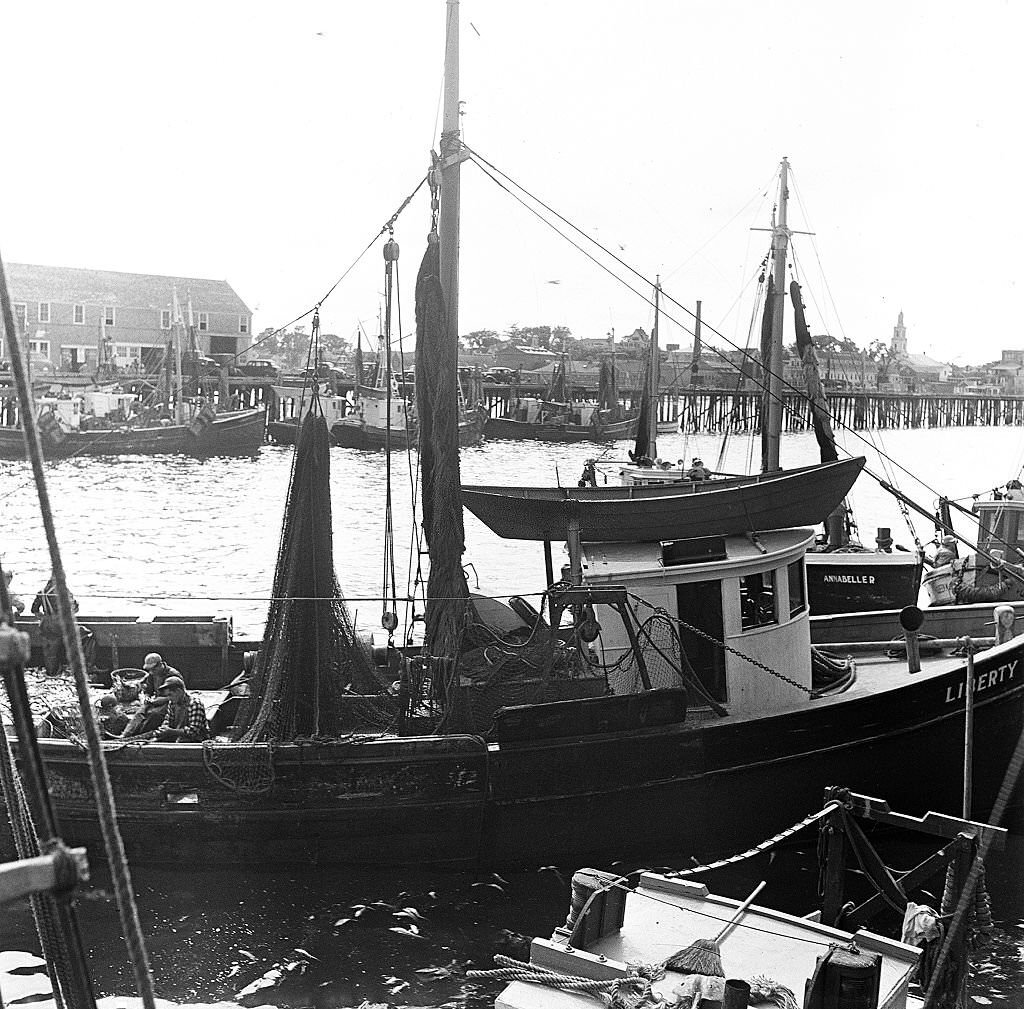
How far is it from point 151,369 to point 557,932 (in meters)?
66.2

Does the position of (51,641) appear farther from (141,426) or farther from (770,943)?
(141,426)

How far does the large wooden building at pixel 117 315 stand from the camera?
213ft

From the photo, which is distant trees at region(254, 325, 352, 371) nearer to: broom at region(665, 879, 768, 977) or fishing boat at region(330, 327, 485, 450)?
fishing boat at region(330, 327, 485, 450)

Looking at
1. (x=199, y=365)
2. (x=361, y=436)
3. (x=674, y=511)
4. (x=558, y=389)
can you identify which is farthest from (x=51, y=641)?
(x=558, y=389)

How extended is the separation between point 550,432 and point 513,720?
7081 cm

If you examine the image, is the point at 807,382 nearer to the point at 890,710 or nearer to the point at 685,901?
the point at 890,710

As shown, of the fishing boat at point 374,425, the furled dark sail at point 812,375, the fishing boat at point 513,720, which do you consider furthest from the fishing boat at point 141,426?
the fishing boat at point 513,720

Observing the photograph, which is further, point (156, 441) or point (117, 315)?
point (117, 315)

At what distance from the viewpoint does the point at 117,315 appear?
2753 inches

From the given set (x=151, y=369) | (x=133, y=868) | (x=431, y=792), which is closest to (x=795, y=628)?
(x=431, y=792)

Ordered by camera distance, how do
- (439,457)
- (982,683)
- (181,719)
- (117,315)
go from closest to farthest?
1. (181,719)
2. (439,457)
3. (982,683)
4. (117,315)

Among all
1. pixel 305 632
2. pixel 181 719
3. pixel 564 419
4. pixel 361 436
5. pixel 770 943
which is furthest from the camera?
pixel 564 419

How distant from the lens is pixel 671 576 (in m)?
10.4

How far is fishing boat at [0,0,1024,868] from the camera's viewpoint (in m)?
9.90
